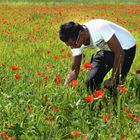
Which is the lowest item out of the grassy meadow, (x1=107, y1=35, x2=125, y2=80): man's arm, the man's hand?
the grassy meadow

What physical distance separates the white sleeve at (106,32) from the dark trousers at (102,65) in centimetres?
41

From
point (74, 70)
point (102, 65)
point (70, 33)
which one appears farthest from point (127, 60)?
point (70, 33)

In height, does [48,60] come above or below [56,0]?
above

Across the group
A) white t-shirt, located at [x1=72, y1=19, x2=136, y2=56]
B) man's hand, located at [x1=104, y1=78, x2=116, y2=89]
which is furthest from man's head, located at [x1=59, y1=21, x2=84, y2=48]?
man's hand, located at [x1=104, y1=78, x2=116, y2=89]

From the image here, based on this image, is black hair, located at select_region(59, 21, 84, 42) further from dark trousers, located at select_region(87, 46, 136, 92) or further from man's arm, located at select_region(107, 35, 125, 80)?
dark trousers, located at select_region(87, 46, 136, 92)

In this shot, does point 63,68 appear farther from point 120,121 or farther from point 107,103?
point 120,121

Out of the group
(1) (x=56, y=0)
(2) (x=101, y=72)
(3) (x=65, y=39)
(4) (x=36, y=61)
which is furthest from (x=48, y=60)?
(1) (x=56, y=0)

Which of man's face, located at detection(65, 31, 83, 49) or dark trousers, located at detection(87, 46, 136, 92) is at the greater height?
man's face, located at detection(65, 31, 83, 49)

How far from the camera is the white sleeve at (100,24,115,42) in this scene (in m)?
4.49

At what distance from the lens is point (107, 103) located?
4516 mm

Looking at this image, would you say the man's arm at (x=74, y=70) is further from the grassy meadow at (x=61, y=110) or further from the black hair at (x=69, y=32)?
the black hair at (x=69, y=32)

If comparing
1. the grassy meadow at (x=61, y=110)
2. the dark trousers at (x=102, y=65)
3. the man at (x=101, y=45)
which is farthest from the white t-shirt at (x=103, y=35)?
the grassy meadow at (x=61, y=110)

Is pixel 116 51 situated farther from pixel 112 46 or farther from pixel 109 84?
pixel 109 84

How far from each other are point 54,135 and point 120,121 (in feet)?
2.13
